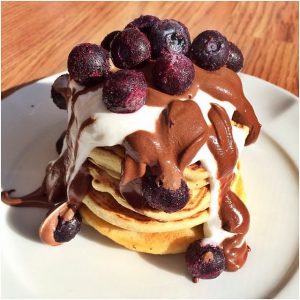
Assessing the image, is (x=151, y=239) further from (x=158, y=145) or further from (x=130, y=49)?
(x=130, y=49)

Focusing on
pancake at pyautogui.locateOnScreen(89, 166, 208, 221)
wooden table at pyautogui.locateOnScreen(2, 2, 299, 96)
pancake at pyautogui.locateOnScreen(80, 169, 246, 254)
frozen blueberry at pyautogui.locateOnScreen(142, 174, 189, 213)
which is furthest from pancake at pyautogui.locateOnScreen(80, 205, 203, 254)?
wooden table at pyautogui.locateOnScreen(2, 2, 299, 96)

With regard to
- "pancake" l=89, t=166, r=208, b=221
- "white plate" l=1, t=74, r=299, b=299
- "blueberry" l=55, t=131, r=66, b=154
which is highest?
"pancake" l=89, t=166, r=208, b=221

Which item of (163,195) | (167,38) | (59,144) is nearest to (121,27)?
(59,144)

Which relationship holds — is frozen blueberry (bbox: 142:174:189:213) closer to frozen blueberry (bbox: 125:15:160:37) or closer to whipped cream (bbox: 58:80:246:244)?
whipped cream (bbox: 58:80:246:244)

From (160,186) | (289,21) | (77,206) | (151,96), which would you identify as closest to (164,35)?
(151,96)

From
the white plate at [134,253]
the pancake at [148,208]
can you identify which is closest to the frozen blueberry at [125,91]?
the pancake at [148,208]

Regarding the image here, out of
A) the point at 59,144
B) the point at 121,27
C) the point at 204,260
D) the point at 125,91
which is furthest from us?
the point at 121,27

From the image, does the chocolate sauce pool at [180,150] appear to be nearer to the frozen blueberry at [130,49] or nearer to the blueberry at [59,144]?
the frozen blueberry at [130,49]
